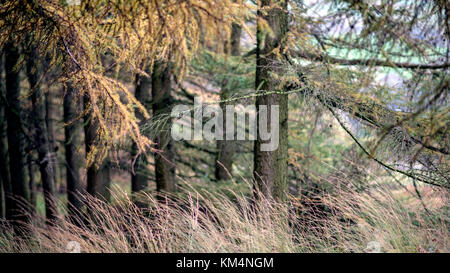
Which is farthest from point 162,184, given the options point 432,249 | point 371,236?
point 432,249

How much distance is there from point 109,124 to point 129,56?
33.3 inches

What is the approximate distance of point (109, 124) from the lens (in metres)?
4.44

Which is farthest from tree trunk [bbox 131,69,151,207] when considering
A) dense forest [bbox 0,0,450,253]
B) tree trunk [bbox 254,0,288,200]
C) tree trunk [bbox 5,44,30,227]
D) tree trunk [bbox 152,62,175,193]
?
dense forest [bbox 0,0,450,253]

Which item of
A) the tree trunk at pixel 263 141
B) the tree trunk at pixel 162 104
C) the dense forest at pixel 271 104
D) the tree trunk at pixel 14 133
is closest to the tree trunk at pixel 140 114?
the tree trunk at pixel 162 104

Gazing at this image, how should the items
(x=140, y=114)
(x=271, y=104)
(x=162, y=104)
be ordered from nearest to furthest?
1. (x=271, y=104)
2. (x=162, y=104)
3. (x=140, y=114)

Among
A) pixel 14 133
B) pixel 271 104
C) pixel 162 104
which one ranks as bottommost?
pixel 14 133

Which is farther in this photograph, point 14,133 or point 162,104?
point 14,133

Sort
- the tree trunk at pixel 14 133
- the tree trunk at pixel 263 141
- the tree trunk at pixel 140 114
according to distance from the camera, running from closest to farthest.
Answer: the tree trunk at pixel 263 141 → the tree trunk at pixel 14 133 → the tree trunk at pixel 140 114

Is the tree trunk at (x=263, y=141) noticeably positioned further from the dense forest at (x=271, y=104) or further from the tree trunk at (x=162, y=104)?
the tree trunk at (x=162, y=104)

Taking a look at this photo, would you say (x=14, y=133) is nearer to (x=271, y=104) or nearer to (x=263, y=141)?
(x=263, y=141)

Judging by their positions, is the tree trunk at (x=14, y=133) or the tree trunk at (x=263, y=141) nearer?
the tree trunk at (x=263, y=141)

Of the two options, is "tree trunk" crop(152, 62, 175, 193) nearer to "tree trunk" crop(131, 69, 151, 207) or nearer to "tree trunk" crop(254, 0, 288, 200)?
"tree trunk" crop(131, 69, 151, 207)

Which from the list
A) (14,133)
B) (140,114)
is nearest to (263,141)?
(140,114)
